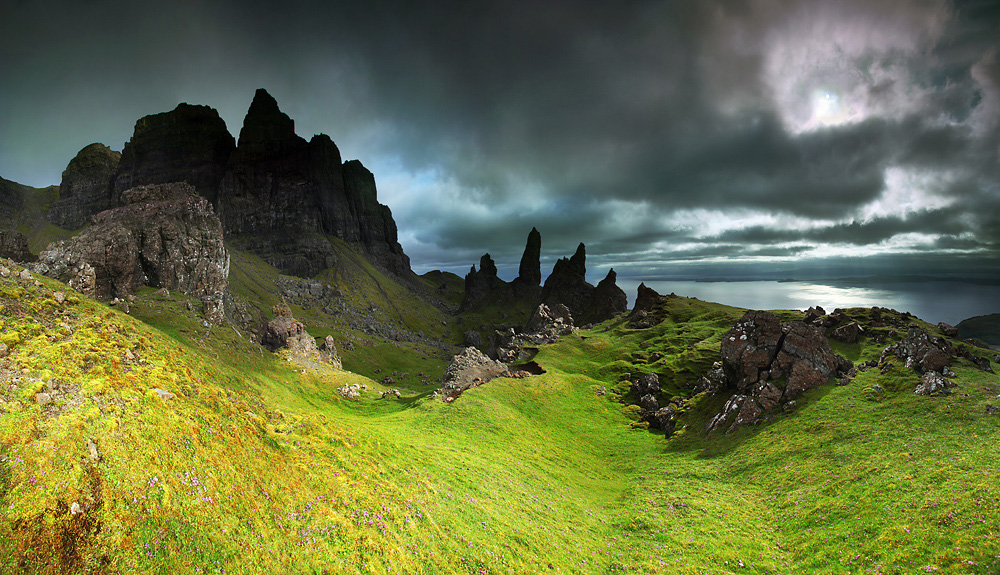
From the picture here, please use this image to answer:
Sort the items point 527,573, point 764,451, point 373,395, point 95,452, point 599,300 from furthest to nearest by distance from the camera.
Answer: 1. point 599,300
2. point 373,395
3. point 764,451
4. point 527,573
5. point 95,452

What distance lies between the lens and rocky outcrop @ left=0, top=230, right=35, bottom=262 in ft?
247

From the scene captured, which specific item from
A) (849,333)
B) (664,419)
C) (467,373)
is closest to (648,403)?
(664,419)

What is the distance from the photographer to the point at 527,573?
755 inches

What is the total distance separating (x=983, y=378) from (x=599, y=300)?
493ft

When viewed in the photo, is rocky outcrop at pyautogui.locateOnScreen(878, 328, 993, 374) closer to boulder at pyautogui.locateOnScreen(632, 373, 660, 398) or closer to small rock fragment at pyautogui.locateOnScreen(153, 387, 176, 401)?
boulder at pyautogui.locateOnScreen(632, 373, 660, 398)

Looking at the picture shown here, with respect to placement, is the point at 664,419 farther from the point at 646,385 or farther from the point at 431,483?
the point at 431,483

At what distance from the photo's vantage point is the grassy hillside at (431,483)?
479 inches

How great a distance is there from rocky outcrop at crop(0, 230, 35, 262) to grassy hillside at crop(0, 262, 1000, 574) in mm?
73154

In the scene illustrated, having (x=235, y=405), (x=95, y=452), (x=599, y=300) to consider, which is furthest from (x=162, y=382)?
(x=599, y=300)

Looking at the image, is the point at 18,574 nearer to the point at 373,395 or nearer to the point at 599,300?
the point at 373,395

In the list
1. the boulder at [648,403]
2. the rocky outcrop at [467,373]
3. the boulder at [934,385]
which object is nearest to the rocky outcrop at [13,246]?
the rocky outcrop at [467,373]

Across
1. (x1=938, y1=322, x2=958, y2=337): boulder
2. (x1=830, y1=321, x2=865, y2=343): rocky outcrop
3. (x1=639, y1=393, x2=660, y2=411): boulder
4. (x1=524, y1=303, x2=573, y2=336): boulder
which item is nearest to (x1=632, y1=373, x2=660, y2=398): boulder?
(x1=639, y1=393, x2=660, y2=411): boulder

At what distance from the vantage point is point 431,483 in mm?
25344

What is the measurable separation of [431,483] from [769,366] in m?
46.4
